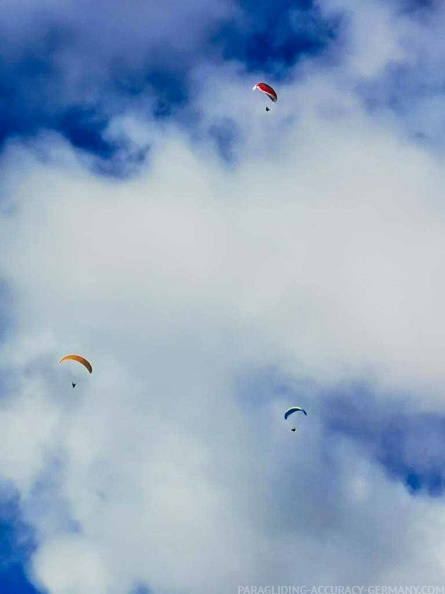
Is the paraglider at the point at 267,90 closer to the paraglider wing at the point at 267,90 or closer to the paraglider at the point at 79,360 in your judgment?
the paraglider wing at the point at 267,90

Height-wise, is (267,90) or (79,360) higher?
(267,90)

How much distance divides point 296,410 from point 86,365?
104ft

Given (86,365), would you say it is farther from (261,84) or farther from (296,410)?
(261,84)

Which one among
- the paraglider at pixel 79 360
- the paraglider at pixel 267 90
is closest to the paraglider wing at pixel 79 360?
the paraglider at pixel 79 360

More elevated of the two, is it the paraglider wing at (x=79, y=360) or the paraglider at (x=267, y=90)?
the paraglider at (x=267, y=90)

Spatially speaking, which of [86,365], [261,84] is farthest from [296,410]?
[261,84]

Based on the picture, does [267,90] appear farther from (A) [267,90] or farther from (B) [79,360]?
(B) [79,360]

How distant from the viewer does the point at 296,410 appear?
9612 cm

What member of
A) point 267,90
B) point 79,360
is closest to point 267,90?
point 267,90

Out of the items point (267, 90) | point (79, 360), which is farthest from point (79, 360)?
point (267, 90)


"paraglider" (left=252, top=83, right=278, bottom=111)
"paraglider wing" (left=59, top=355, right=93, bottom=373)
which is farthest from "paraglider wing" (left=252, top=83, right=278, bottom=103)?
"paraglider wing" (left=59, top=355, right=93, bottom=373)

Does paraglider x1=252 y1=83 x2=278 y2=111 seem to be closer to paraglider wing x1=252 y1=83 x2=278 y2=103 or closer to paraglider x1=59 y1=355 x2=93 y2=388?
paraglider wing x1=252 y1=83 x2=278 y2=103

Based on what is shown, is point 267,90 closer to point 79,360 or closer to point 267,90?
point 267,90

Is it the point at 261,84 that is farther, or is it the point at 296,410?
the point at 261,84
